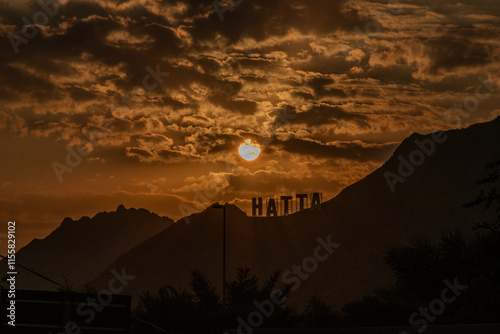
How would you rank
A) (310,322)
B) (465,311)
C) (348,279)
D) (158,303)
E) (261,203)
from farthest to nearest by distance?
(348,279)
(261,203)
(158,303)
(310,322)
(465,311)

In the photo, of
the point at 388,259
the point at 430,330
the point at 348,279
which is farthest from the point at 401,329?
the point at 348,279

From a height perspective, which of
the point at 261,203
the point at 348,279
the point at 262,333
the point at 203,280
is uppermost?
the point at 261,203

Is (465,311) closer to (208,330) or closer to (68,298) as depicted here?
(208,330)

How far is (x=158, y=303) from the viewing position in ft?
80.4

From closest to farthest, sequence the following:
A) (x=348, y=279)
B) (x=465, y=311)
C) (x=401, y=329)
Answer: (x=401, y=329)
(x=465, y=311)
(x=348, y=279)

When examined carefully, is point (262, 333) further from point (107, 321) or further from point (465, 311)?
point (465, 311)

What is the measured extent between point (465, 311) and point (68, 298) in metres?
11.3

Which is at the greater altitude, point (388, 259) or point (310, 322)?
point (388, 259)

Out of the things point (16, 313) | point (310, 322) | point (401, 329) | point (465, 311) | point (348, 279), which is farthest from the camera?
point (348, 279)

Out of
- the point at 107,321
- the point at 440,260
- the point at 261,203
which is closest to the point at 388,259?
the point at 440,260

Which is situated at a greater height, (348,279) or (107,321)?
(348,279)

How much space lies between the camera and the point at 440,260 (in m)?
21.1

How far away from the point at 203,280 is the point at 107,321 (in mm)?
10207

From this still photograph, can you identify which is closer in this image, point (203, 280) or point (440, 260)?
point (440, 260)
